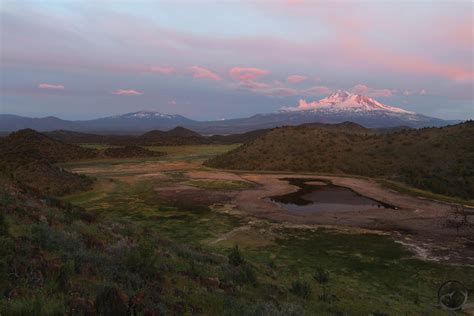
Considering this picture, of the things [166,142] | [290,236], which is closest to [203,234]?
[290,236]

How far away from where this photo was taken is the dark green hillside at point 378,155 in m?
49.6

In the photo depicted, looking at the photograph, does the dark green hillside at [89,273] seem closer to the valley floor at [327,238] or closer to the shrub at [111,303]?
the shrub at [111,303]

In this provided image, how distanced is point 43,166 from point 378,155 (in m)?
52.5

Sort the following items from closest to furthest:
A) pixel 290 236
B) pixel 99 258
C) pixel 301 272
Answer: pixel 99 258
pixel 301 272
pixel 290 236

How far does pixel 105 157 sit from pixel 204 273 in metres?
81.2

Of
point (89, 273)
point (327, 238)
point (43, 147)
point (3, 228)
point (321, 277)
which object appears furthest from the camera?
point (43, 147)

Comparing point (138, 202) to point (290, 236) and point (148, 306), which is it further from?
point (148, 306)

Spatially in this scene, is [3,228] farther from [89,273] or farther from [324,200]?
[324,200]

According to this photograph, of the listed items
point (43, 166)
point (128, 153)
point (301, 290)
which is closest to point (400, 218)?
point (301, 290)

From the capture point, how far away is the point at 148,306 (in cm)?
791

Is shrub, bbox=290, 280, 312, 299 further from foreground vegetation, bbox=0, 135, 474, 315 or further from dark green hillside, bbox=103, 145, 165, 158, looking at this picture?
dark green hillside, bbox=103, 145, 165, 158

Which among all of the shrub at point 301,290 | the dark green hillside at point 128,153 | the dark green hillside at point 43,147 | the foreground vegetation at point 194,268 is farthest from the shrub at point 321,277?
the dark green hillside at point 128,153

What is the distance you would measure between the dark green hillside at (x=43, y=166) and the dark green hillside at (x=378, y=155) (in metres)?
31.2

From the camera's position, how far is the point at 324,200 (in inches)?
1538
